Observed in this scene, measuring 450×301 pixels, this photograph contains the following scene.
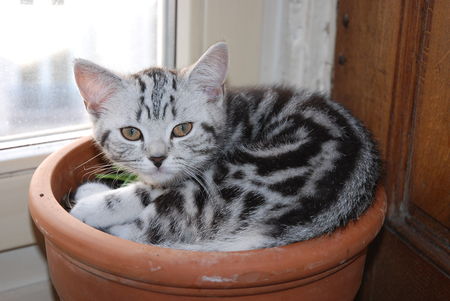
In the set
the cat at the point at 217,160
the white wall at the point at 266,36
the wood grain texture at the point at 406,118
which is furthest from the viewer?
the white wall at the point at 266,36

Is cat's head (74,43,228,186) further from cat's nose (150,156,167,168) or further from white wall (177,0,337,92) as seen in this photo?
white wall (177,0,337,92)

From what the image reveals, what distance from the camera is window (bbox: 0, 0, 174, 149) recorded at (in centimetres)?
155

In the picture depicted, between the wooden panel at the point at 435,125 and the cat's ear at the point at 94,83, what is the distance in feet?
2.49

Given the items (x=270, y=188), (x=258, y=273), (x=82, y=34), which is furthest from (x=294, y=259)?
(x=82, y=34)

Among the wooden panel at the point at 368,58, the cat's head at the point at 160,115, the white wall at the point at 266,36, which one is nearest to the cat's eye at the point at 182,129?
the cat's head at the point at 160,115

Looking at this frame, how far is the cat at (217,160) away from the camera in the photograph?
110 cm

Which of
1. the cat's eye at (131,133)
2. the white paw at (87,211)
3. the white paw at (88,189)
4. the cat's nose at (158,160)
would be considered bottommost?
the white paw at (88,189)

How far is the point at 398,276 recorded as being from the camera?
153cm

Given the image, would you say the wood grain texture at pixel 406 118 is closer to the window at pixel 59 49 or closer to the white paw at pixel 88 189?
the window at pixel 59 49

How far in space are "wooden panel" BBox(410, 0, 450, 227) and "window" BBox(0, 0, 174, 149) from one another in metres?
0.80

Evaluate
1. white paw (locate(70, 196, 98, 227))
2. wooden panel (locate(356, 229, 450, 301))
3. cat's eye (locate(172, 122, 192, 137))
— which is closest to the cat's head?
cat's eye (locate(172, 122, 192, 137))

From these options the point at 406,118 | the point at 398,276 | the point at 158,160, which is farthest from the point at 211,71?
the point at 398,276

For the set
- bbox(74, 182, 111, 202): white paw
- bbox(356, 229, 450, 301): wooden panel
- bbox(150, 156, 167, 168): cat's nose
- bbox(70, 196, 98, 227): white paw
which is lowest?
bbox(356, 229, 450, 301): wooden panel

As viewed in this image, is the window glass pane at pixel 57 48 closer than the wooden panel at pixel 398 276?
No
